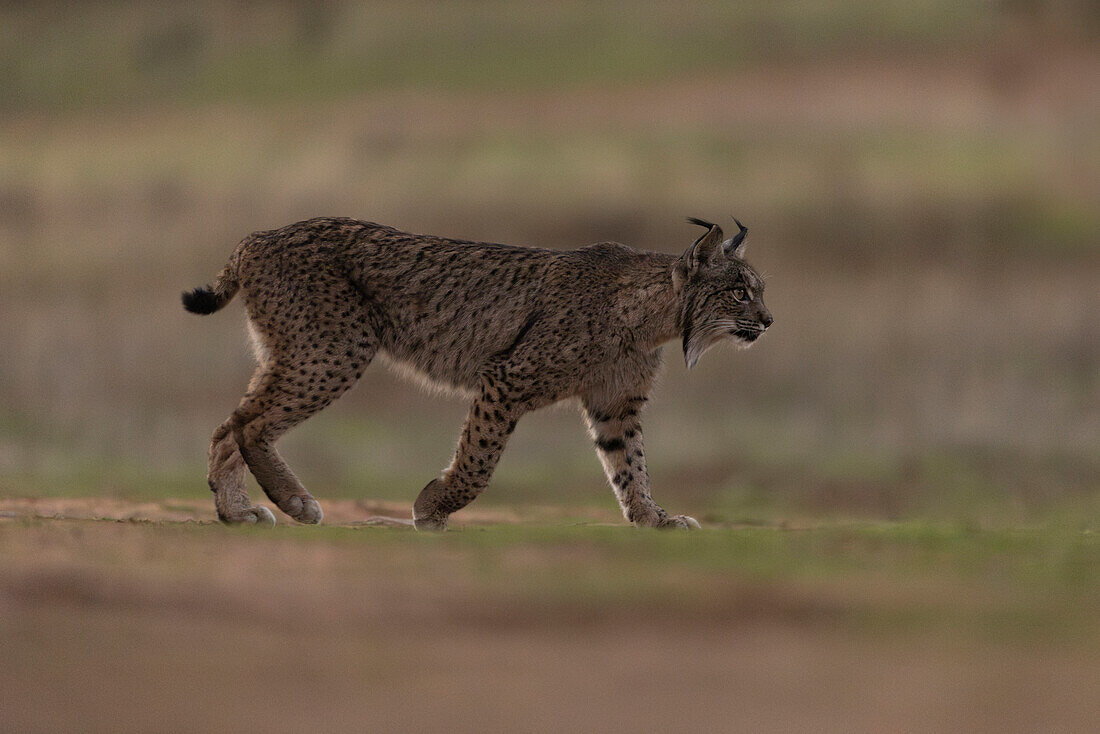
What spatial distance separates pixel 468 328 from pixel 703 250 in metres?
2.02

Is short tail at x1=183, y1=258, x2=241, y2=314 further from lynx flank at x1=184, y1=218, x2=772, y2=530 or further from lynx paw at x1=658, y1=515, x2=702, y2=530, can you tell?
lynx paw at x1=658, y1=515, x2=702, y2=530

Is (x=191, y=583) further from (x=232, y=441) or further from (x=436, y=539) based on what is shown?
(x=232, y=441)

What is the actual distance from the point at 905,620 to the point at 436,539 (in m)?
3.43

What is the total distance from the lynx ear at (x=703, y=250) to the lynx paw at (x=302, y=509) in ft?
11.7

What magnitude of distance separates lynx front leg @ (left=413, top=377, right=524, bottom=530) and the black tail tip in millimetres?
2544

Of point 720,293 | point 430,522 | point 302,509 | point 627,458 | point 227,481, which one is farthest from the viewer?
point 627,458

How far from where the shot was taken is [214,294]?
12086 millimetres

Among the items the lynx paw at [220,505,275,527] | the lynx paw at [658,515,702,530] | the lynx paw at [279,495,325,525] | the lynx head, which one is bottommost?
the lynx paw at [220,505,275,527]

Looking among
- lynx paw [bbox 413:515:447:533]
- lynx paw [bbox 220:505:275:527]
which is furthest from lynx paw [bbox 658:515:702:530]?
lynx paw [bbox 220:505:275:527]

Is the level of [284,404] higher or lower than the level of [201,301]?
lower

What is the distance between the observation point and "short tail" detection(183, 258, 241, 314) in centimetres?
1205

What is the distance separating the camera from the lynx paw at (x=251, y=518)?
1177 cm

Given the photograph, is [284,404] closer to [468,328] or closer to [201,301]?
[201,301]

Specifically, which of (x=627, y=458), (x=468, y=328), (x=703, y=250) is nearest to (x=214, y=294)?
(x=468, y=328)
